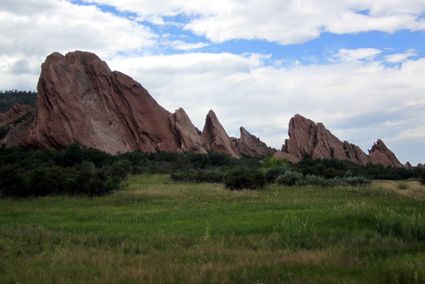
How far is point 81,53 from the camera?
7606 centimetres

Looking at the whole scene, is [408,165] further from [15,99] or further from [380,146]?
[15,99]

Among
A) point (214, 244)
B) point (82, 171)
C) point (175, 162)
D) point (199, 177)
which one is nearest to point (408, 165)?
point (175, 162)

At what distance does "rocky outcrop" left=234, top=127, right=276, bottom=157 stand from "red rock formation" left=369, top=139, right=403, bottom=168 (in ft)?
66.1

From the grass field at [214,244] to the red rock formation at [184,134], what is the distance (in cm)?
5644

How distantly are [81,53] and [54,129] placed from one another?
15360 mm

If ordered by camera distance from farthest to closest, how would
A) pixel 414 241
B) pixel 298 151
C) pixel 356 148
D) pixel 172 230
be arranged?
pixel 356 148 < pixel 298 151 < pixel 172 230 < pixel 414 241

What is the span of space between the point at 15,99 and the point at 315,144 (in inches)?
3401

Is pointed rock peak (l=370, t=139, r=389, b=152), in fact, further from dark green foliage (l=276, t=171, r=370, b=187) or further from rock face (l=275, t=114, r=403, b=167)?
dark green foliage (l=276, t=171, r=370, b=187)

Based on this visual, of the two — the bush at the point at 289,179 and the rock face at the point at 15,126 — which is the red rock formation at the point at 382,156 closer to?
the rock face at the point at 15,126

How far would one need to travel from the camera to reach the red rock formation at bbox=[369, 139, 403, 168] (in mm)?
97200

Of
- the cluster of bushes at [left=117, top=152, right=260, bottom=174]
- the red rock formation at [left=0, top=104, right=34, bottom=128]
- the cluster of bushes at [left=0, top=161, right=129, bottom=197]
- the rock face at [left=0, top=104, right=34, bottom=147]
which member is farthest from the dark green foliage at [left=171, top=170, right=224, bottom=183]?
the red rock formation at [left=0, top=104, right=34, bottom=128]

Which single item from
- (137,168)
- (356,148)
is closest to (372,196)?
(137,168)

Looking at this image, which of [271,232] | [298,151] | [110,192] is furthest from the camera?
[298,151]

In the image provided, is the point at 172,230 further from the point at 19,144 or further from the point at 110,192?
the point at 19,144
